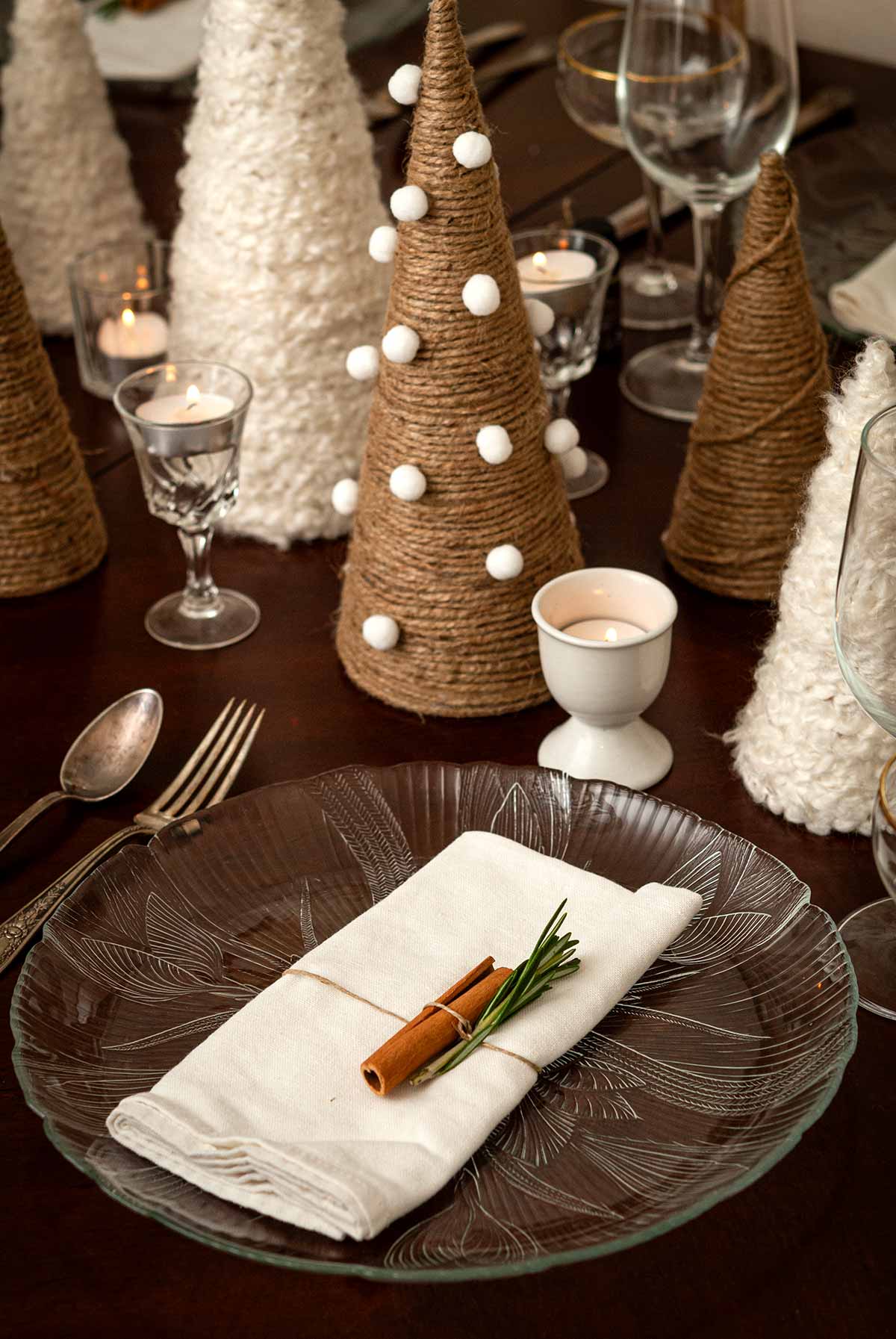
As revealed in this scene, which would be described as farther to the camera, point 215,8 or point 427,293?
point 215,8

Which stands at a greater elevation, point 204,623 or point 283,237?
point 283,237

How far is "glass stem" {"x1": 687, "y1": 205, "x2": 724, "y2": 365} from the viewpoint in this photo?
0.96 metres

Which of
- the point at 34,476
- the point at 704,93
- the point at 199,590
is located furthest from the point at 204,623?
the point at 704,93

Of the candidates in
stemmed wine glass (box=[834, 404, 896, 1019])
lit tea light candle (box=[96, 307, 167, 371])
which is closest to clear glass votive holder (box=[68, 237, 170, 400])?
lit tea light candle (box=[96, 307, 167, 371])

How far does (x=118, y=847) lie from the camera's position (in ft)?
2.07

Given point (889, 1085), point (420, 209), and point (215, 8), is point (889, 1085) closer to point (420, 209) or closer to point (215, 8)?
point (420, 209)

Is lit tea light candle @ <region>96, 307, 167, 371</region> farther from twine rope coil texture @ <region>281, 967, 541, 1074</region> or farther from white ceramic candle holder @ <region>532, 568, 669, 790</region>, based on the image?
twine rope coil texture @ <region>281, 967, 541, 1074</region>

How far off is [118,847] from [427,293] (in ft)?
0.93

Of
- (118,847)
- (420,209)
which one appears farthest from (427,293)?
(118,847)

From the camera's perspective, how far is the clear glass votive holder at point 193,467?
28.8 inches

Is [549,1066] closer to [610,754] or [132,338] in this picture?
[610,754]

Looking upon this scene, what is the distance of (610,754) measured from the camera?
2.18 ft

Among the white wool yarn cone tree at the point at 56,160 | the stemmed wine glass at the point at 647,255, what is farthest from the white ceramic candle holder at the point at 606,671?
the white wool yarn cone tree at the point at 56,160

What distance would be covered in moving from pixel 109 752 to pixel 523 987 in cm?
27
